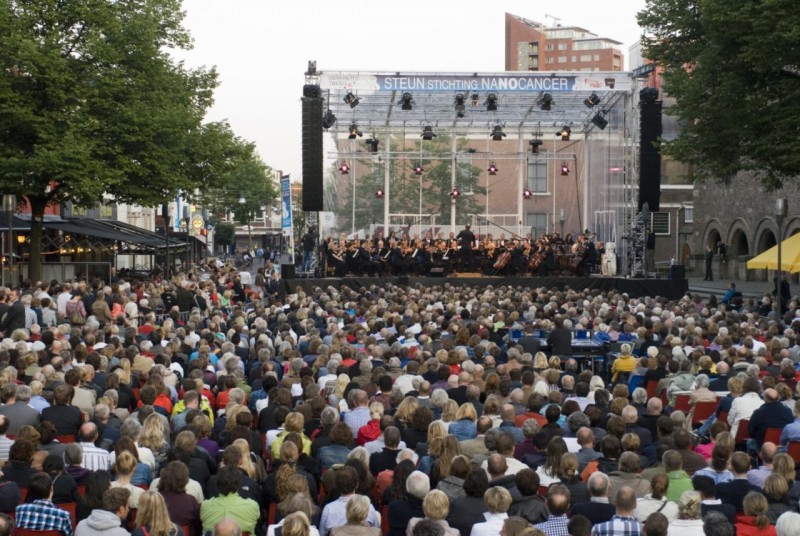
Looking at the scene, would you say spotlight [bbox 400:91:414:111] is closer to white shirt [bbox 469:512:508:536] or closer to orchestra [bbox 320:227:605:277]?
orchestra [bbox 320:227:605:277]

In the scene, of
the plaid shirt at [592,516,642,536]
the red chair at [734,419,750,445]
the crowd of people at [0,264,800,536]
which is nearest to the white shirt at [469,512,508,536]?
the crowd of people at [0,264,800,536]

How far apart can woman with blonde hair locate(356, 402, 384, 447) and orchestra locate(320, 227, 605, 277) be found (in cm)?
2474

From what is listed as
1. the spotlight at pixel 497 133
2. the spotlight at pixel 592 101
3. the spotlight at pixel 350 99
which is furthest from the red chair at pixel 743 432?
the spotlight at pixel 497 133

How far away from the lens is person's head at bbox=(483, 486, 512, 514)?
261 inches

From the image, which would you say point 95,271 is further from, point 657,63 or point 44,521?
point 44,521

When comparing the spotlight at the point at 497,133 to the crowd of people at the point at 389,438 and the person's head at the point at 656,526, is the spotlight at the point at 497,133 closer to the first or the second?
the crowd of people at the point at 389,438

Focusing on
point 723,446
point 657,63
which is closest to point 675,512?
point 723,446

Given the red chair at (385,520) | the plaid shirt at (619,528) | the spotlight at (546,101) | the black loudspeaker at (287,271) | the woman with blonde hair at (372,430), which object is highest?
the spotlight at (546,101)

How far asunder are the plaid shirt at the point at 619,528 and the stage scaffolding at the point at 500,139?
1008 inches

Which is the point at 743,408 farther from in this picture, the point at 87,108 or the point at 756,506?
the point at 87,108

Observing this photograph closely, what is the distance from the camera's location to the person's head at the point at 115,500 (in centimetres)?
662

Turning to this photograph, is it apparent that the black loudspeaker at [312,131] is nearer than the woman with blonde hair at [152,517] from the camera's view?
No

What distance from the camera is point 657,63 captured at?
28891mm

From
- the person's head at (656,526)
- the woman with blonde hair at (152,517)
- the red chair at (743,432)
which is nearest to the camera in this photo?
the person's head at (656,526)
